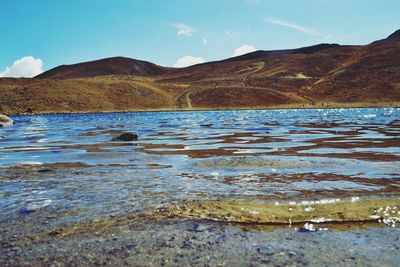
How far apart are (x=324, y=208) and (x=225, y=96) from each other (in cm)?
9799

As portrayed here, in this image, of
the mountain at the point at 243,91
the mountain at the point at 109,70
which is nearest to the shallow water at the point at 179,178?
the mountain at the point at 243,91

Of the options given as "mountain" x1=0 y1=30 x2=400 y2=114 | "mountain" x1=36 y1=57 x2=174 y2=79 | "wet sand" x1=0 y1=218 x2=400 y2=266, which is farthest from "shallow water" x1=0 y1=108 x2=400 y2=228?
"mountain" x1=36 y1=57 x2=174 y2=79

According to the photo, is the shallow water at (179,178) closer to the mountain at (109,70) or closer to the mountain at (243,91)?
the mountain at (243,91)

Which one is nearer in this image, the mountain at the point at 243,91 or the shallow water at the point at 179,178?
the shallow water at the point at 179,178

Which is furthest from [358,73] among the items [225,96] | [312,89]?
[225,96]

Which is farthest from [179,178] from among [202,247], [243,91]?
[243,91]

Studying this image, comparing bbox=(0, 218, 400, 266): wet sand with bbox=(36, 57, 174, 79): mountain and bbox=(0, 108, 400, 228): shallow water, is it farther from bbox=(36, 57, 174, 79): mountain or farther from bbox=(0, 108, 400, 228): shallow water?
bbox=(36, 57, 174, 79): mountain

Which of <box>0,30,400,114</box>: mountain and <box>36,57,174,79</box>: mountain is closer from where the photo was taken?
<box>0,30,400,114</box>: mountain

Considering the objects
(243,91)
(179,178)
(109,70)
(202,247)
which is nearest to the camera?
(202,247)

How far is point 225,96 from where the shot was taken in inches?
4072

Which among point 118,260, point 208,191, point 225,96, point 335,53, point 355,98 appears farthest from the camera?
point 335,53

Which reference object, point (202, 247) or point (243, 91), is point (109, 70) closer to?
point (243, 91)

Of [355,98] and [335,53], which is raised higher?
[335,53]

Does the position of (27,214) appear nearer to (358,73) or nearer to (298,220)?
(298,220)
